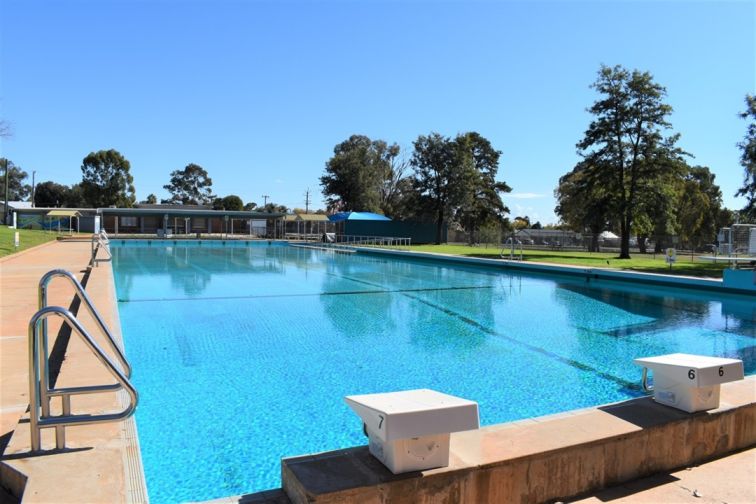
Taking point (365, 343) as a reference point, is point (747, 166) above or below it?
above

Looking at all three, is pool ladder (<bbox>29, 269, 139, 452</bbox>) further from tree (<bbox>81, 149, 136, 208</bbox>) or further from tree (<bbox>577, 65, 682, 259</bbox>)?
tree (<bbox>81, 149, 136, 208</bbox>)

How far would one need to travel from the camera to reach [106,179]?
47719 millimetres

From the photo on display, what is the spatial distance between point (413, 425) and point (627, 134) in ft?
77.0

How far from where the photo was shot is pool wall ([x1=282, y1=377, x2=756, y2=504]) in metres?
2.02

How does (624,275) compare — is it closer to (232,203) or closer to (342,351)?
(342,351)

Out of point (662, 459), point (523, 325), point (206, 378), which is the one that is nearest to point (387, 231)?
point (523, 325)

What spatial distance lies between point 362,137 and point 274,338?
46.0 meters

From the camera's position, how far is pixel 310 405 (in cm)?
465

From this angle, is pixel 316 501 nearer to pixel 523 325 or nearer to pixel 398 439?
pixel 398 439

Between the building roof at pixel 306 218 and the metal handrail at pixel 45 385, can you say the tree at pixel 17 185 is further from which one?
the metal handrail at pixel 45 385

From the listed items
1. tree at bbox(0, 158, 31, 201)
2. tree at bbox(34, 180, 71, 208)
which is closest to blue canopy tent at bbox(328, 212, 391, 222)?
tree at bbox(34, 180, 71, 208)

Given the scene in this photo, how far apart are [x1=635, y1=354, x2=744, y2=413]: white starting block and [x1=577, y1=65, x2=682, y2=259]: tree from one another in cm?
2053

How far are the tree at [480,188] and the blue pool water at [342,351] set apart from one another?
2043 centimetres

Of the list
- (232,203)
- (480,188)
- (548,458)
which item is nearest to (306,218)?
(480,188)
